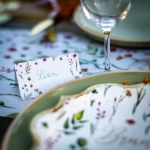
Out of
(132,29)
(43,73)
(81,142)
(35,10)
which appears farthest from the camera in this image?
(35,10)

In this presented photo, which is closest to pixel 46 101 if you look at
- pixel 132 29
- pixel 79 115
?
pixel 79 115

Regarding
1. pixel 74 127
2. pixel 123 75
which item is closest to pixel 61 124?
pixel 74 127

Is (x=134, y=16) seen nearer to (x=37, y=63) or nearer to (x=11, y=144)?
(x=37, y=63)

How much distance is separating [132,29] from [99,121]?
1.13 feet

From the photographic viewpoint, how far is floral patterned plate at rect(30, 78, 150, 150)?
33cm

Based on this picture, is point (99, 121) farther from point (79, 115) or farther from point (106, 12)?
point (106, 12)

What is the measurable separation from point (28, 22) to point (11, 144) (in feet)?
2.06

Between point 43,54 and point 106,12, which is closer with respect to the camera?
point 106,12

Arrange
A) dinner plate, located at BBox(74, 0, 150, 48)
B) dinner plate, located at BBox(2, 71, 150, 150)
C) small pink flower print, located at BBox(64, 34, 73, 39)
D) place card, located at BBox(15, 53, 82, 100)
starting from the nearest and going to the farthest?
dinner plate, located at BBox(2, 71, 150, 150)
place card, located at BBox(15, 53, 82, 100)
dinner plate, located at BBox(74, 0, 150, 48)
small pink flower print, located at BBox(64, 34, 73, 39)

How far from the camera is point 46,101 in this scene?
1.23ft

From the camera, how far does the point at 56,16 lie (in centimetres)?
81

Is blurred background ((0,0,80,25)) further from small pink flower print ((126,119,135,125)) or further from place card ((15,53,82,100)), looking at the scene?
small pink flower print ((126,119,135,125))

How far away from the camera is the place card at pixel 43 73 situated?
470mm

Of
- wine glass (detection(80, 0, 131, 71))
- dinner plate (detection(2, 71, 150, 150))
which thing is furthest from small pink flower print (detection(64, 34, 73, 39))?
dinner plate (detection(2, 71, 150, 150))
